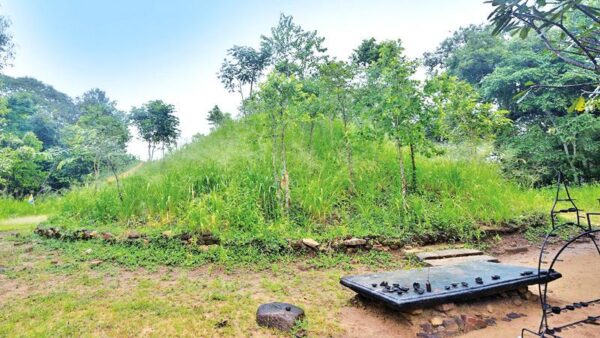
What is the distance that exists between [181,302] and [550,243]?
5.54 meters

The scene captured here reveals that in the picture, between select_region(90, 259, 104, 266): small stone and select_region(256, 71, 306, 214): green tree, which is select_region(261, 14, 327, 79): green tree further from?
select_region(90, 259, 104, 266): small stone

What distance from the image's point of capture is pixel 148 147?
10.4 meters

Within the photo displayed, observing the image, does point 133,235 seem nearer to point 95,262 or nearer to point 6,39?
point 95,262

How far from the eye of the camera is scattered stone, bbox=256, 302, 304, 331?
2.37 m

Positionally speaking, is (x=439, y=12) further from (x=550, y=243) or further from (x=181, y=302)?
(x=181, y=302)

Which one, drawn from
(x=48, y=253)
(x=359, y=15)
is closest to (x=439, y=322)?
(x=48, y=253)

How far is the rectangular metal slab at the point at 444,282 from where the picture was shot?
91.9 inches

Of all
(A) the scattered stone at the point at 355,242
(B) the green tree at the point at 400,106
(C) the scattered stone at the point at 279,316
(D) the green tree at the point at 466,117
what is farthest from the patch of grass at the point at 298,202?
(C) the scattered stone at the point at 279,316

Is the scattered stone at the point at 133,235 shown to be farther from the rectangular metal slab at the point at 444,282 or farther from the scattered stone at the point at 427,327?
the scattered stone at the point at 427,327

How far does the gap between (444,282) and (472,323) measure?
0.33 metres

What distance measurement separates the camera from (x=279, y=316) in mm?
2414

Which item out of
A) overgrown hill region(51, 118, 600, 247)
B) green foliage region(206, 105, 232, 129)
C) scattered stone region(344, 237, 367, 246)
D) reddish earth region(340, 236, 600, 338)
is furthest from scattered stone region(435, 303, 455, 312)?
green foliage region(206, 105, 232, 129)

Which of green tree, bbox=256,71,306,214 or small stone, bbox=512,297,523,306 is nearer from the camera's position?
small stone, bbox=512,297,523,306

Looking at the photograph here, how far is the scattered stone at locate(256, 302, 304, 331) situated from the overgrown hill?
177 centimetres
